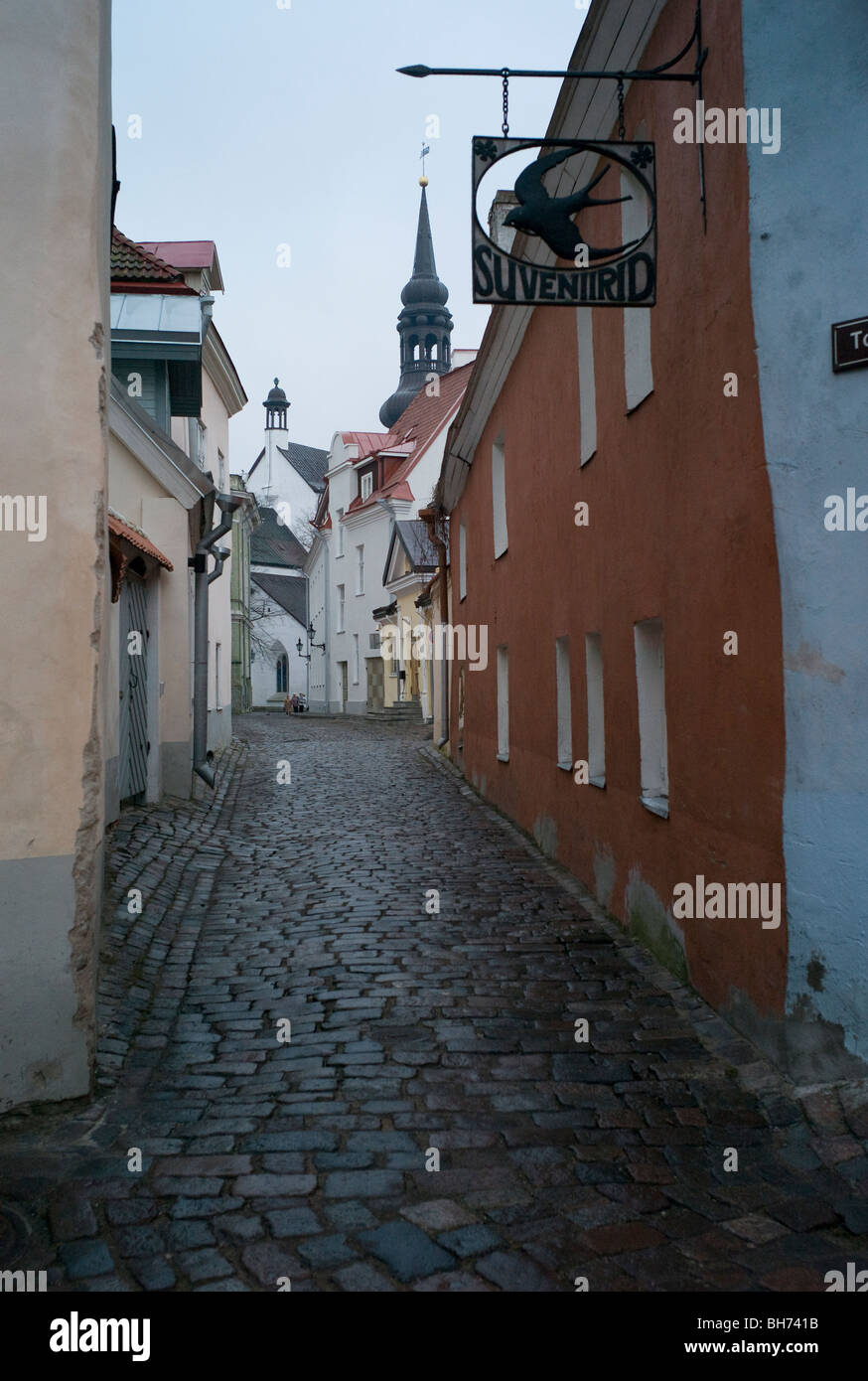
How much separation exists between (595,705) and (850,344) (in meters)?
4.57

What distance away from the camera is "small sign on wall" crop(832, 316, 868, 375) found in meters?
4.89

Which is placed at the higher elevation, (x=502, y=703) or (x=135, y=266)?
(x=135, y=266)

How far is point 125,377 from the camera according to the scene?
49.8 ft

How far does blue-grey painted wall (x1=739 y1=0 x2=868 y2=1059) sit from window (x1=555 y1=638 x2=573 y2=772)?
5.39 metres

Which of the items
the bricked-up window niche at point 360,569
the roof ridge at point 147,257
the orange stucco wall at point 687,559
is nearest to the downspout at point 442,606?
the roof ridge at point 147,257

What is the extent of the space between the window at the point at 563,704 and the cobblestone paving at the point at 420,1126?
195 cm

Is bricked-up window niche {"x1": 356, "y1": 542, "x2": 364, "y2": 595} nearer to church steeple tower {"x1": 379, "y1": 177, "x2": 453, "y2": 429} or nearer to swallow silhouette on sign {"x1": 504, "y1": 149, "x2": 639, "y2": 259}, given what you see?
church steeple tower {"x1": 379, "y1": 177, "x2": 453, "y2": 429}

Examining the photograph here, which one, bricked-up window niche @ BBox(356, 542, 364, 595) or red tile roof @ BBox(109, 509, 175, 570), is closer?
red tile roof @ BBox(109, 509, 175, 570)

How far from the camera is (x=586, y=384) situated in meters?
9.16

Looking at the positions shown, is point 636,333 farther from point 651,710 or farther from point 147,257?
point 147,257

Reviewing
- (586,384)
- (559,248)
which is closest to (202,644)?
(586,384)

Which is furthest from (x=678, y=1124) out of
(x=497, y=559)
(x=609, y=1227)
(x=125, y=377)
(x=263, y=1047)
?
(x=125, y=377)

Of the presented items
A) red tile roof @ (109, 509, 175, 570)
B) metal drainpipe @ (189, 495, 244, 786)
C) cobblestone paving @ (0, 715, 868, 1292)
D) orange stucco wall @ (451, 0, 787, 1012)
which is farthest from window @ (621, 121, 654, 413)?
metal drainpipe @ (189, 495, 244, 786)

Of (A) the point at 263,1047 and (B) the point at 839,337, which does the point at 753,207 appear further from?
(A) the point at 263,1047
